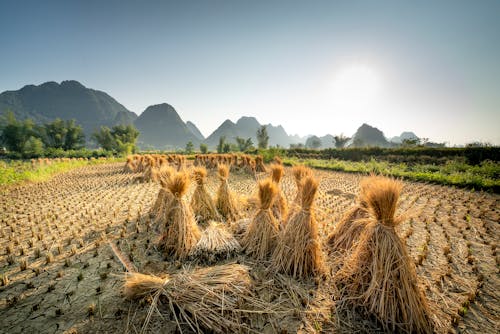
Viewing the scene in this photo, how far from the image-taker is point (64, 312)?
224cm

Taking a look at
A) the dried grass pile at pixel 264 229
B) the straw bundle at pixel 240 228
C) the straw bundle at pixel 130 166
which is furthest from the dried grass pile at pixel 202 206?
the straw bundle at pixel 130 166

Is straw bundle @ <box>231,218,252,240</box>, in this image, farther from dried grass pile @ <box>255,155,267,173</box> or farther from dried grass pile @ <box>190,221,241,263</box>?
dried grass pile @ <box>255,155,267,173</box>

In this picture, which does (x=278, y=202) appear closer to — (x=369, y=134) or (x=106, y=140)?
(x=106, y=140)

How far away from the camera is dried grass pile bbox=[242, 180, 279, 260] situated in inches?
129

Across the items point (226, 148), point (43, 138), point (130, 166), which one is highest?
point (226, 148)

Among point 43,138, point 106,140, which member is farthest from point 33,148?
point 106,140

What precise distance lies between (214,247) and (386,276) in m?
2.42

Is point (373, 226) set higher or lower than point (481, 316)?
higher

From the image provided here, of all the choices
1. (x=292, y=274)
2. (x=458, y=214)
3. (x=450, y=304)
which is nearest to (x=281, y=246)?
(x=292, y=274)

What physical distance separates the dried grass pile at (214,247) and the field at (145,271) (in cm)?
16

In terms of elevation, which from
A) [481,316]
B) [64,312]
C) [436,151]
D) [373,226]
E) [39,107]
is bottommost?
[64,312]

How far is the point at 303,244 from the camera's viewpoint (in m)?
2.84

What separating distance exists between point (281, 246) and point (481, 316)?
97.1 inches

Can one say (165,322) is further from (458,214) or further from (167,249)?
(458,214)
